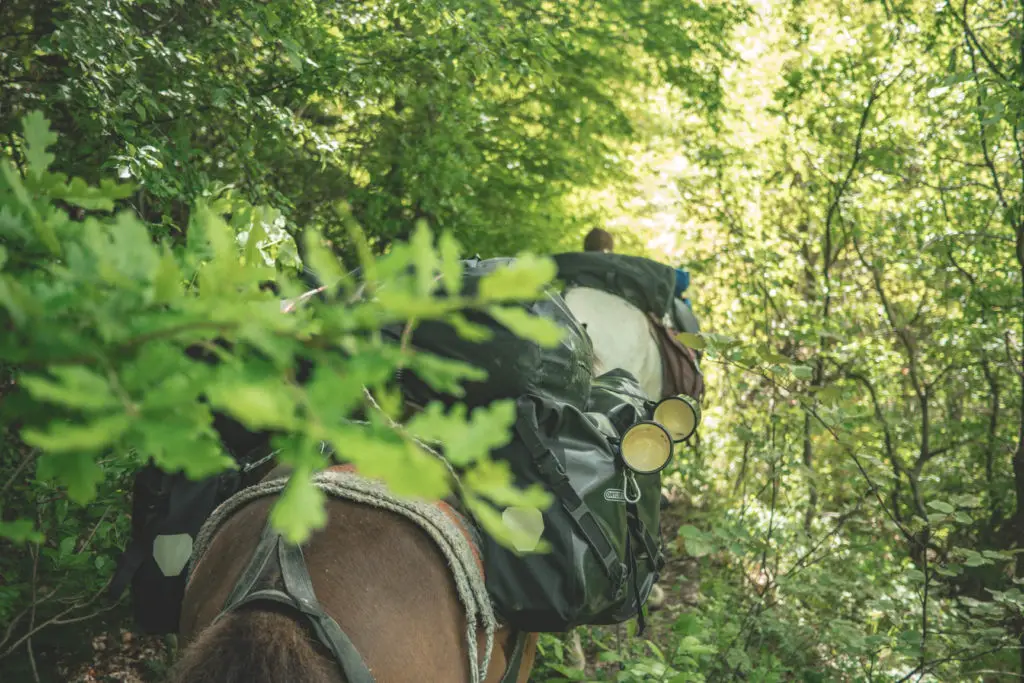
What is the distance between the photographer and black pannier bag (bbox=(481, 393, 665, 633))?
6.91 feet

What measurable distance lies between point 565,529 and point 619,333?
2.51 meters

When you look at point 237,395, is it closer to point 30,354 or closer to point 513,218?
point 30,354

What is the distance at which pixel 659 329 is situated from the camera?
4.70 metres

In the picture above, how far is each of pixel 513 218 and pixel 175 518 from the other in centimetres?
455

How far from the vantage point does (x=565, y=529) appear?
2.18 meters

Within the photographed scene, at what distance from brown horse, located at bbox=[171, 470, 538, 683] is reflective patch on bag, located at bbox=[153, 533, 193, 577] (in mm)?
235

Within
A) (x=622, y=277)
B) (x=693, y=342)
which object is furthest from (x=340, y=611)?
(x=622, y=277)

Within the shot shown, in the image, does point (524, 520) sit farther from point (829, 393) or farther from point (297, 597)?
point (829, 393)

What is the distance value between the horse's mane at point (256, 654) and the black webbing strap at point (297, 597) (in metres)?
0.02

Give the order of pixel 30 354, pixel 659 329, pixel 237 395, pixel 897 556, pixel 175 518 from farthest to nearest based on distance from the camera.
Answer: pixel 897 556 < pixel 659 329 < pixel 175 518 < pixel 30 354 < pixel 237 395

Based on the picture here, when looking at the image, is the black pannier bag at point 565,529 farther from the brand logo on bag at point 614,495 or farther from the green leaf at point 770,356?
the green leaf at point 770,356

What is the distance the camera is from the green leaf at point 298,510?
59 centimetres

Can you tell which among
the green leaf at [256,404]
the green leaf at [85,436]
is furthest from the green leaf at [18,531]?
the green leaf at [256,404]

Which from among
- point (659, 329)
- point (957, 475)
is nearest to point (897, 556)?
point (957, 475)
